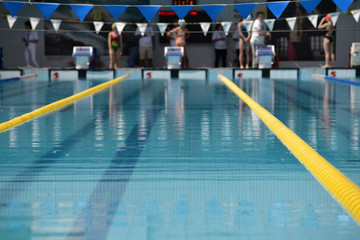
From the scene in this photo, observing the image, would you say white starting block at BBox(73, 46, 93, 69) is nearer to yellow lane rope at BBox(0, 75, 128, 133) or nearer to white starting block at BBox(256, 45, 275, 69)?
white starting block at BBox(256, 45, 275, 69)

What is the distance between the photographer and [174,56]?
15.8 m

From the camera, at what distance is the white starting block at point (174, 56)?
15.6 meters

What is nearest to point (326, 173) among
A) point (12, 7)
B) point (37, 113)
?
point (37, 113)

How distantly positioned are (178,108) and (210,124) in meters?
1.55

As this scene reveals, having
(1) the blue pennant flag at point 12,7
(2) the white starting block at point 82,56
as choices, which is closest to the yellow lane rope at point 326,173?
(1) the blue pennant flag at point 12,7

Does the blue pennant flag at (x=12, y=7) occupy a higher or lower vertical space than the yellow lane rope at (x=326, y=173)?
higher

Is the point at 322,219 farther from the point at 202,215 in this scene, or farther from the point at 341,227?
the point at 202,215

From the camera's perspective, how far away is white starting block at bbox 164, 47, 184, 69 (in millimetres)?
15602

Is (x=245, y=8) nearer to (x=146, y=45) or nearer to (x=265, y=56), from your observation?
(x=265, y=56)

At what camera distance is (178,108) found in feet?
22.7

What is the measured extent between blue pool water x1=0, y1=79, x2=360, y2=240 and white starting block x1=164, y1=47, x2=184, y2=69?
31.1 feet

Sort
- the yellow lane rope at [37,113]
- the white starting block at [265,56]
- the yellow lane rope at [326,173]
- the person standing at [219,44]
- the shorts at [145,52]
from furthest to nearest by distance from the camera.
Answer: the person standing at [219,44] < the shorts at [145,52] < the white starting block at [265,56] < the yellow lane rope at [37,113] < the yellow lane rope at [326,173]

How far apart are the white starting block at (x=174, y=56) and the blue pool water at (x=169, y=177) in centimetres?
949

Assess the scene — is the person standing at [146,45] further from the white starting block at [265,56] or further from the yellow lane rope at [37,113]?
the yellow lane rope at [37,113]
